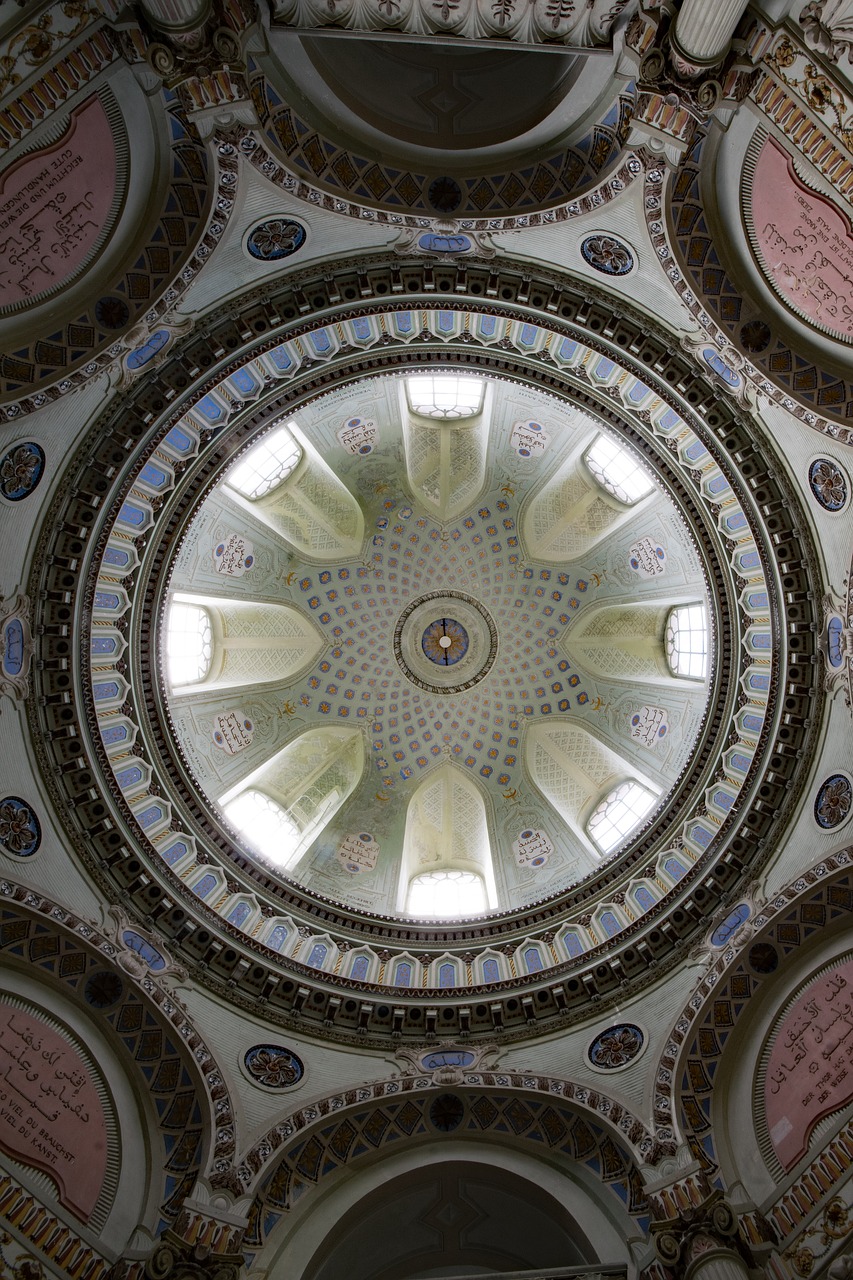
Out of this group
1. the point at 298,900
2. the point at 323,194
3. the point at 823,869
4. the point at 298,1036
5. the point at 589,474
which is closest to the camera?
the point at 323,194

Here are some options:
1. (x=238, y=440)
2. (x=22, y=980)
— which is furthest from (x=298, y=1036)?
(x=238, y=440)

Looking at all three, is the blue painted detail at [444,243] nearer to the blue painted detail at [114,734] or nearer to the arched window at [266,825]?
the blue painted detail at [114,734]

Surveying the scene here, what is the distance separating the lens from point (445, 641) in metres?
24.3

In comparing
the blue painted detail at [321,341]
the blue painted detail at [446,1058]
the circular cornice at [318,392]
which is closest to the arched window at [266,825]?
the circular cornice at [318,392]

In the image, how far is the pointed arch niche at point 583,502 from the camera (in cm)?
2119

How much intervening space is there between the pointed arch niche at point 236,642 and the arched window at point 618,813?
8.20 metres

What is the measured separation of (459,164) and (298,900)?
13.1m

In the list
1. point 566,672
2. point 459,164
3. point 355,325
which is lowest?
point 355,325

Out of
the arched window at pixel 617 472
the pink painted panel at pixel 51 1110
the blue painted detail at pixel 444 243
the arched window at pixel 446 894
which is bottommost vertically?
the pink painted panel at pixel 51 1110

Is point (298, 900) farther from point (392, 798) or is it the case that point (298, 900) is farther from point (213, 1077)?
point (392, 798)

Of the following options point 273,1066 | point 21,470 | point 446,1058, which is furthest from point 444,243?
point 273,1066

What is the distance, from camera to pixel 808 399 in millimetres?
13812

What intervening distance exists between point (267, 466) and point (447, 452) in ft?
14.9

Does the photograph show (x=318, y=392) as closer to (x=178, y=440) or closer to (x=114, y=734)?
(x=178, y=440)
